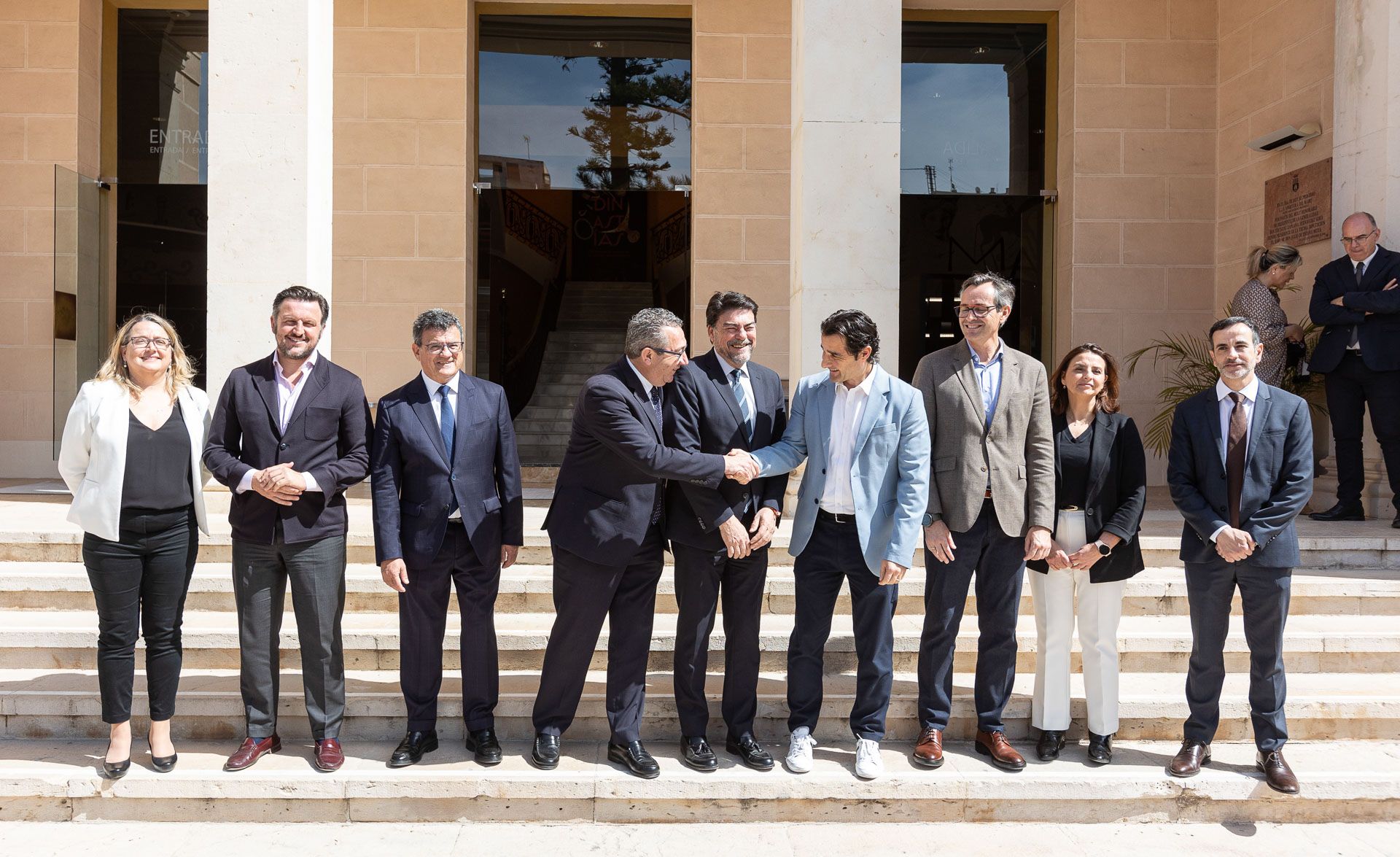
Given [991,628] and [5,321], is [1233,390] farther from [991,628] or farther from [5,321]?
[5,321]

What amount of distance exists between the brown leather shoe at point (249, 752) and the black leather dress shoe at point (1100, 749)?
3.39 m

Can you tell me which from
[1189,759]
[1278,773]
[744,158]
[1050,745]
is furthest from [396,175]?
[1278,773]

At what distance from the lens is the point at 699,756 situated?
13.2 feet

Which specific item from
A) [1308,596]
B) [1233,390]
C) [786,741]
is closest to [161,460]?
[786,741]

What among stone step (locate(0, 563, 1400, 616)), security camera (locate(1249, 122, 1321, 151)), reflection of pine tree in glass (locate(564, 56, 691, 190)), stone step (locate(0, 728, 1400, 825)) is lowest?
stone step (locate(0, 728, 1400, 825))

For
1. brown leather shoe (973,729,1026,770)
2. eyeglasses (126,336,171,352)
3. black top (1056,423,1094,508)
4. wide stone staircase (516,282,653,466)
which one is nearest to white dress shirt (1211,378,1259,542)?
black top (1056,423,1094,508)

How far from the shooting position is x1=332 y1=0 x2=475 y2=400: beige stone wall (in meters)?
9.40

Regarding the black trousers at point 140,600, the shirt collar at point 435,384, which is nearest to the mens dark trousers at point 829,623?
the shirt collar at point 435,384

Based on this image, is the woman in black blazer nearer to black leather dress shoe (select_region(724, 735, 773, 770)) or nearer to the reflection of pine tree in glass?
black leather dress shoe (select_region(724, 735, 773, 770))

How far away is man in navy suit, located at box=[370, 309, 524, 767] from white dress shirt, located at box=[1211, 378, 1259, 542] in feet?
9.79

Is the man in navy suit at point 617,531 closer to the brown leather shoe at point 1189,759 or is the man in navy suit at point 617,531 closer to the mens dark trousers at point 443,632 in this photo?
the mens dark trousers at point 443,632

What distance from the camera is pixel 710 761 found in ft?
13.1

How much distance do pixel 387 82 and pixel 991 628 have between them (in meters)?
7.91

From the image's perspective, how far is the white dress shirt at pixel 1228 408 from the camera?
404 cm
